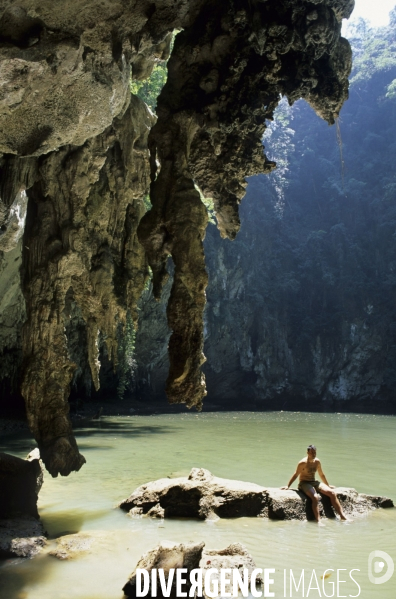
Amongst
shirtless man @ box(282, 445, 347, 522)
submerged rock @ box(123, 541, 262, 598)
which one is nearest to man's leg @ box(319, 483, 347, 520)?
shirtless man @ box(282, 445, 347, 522)

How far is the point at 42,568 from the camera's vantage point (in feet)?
17.5

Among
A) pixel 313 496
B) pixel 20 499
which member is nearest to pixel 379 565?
pixel 313 496

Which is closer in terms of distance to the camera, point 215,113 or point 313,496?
point 215,113

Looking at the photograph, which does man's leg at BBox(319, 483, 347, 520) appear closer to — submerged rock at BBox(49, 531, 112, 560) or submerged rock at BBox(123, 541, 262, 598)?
submerged rock at BBox(49, 531, 112, 560)

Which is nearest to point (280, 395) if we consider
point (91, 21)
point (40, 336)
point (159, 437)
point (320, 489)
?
point (159, 437)

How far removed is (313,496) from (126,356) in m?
13.6

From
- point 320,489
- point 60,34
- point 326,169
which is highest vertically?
point 326,169

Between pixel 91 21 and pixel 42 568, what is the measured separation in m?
4.64

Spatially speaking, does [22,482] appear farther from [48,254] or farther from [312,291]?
[312,291]

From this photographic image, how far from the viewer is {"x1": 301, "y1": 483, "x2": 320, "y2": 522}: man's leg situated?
7439mm

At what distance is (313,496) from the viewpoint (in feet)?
24.9

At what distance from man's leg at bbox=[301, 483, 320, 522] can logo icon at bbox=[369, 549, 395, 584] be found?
46.7 inches

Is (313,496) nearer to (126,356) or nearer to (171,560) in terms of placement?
(171,560)

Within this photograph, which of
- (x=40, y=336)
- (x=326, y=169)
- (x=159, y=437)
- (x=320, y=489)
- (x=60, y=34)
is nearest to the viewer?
(x=60, y=34)
